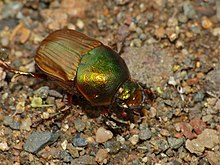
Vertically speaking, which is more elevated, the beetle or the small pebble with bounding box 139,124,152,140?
the beetle

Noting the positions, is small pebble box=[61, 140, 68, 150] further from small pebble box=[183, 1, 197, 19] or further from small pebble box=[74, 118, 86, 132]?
small pebble box=[183, 1, 197, 19]

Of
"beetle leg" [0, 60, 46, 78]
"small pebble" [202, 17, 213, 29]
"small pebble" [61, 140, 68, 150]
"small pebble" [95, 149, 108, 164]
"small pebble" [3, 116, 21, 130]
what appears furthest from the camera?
"small pebble" [202, 17, 213, 29]

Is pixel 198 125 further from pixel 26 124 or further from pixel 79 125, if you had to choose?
pixel 26 124

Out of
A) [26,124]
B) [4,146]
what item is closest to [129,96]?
[26,124]

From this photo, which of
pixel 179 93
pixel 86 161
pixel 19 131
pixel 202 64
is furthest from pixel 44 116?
pixel 202 64

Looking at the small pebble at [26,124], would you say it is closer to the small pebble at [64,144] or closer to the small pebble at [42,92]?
the small pebble at [42,92]

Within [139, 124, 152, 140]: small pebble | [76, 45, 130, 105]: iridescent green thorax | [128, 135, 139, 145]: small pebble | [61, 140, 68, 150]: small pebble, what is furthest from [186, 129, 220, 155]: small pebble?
[61, 140, 68, 150]: small pebble

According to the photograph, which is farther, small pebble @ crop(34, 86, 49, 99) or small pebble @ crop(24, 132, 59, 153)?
small pebble @ crop(34, 86, 49, 99)
